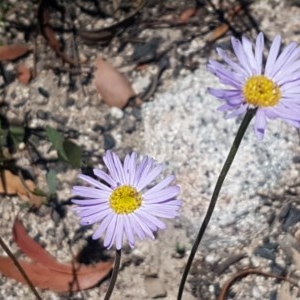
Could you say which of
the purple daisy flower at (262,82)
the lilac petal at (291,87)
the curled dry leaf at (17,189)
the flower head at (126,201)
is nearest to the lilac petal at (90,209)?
the flower head at (126,201)

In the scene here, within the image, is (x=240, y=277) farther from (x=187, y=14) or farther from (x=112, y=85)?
(x=187, y=14)

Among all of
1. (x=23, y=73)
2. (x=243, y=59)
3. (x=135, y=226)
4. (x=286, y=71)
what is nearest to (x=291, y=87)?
(x=286, y=71)

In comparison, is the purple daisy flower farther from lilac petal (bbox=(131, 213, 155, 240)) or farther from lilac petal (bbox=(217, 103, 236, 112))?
lilac petal (bbox=(131, 213, 155, 240))

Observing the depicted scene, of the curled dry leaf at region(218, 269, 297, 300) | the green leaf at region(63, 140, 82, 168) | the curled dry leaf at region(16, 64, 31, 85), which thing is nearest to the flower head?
the green leaf at region(63, 140, 82, 168)

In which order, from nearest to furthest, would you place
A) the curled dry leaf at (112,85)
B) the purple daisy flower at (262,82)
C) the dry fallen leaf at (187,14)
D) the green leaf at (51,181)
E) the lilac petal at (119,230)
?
1. the purple daisy flower at (262,82)
2. the lilac petal at (119,230)
3. the green leaf at (51,181)
4. the curled dry leaf at (112,85)
5. the dry fallen leaf at (187,14)

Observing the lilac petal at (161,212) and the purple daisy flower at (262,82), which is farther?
the lilac petal at (161,212)

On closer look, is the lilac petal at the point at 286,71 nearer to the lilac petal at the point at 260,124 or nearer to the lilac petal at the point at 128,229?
the lilac petal at the point at 260,124
